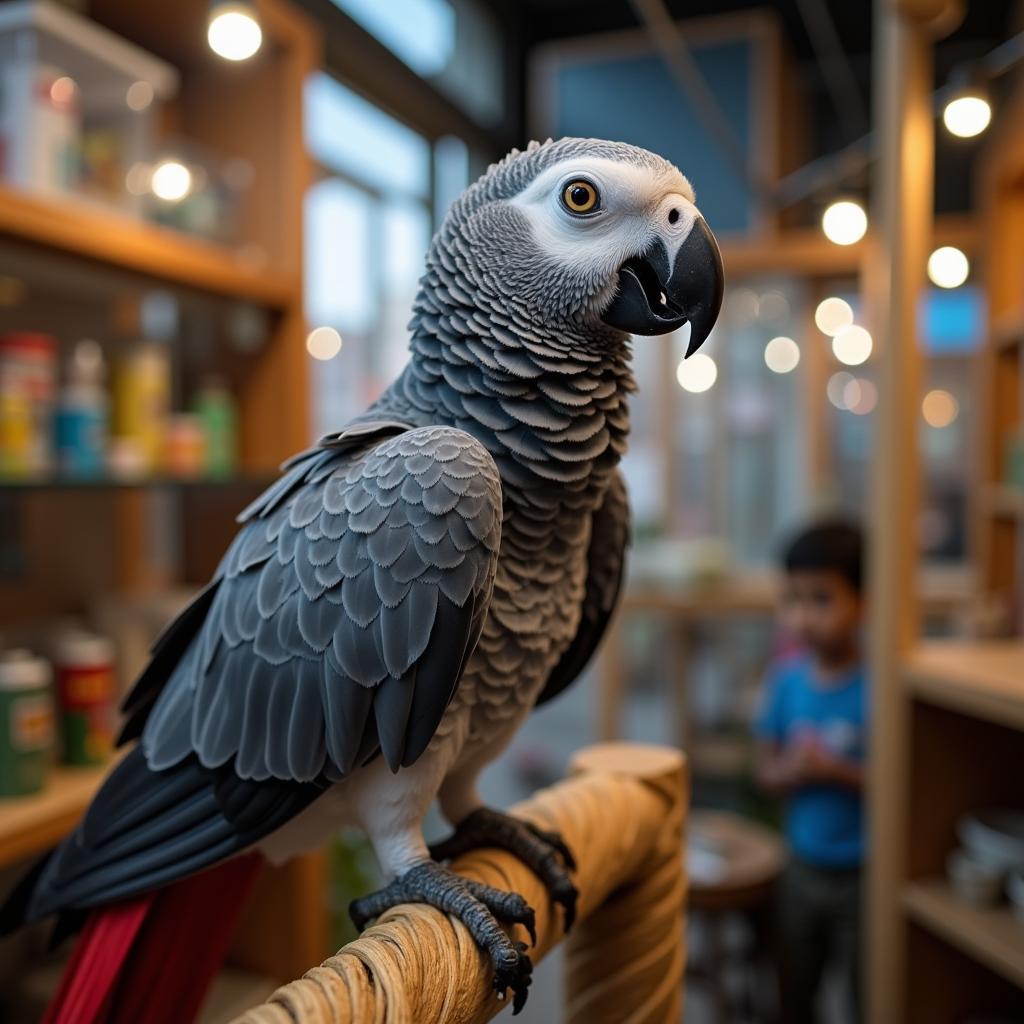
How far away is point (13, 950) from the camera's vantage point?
1174 mm

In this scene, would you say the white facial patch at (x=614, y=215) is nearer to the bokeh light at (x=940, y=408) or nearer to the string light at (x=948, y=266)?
the string light at (x=948, y=266)

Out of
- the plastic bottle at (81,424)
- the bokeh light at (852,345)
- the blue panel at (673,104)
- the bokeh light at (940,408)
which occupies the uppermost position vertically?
the blue panel at (673,104)

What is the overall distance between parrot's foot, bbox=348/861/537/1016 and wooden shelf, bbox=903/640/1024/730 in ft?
2.43

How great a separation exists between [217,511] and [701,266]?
113 centimetres

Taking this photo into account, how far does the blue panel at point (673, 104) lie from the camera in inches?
103

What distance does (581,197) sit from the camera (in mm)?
437

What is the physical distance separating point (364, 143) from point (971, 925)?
221 centimetres

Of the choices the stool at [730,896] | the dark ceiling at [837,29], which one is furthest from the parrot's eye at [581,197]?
the dark ceiling at [837,29]

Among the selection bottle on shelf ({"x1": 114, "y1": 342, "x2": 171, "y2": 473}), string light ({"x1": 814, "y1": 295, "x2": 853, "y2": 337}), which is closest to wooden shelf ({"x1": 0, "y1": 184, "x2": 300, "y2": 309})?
bottle on shelf ({"x1": 114, "y1": 342, "x2": 171, "y2": 473})

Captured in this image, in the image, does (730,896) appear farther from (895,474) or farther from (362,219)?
(362,219)

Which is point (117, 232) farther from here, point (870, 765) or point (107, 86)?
point (870, 765)

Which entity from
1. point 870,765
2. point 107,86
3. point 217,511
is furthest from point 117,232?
point 870,765

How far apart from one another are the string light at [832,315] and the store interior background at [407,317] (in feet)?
0.04

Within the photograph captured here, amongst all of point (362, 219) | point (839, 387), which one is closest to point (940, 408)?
point (839, 387)
